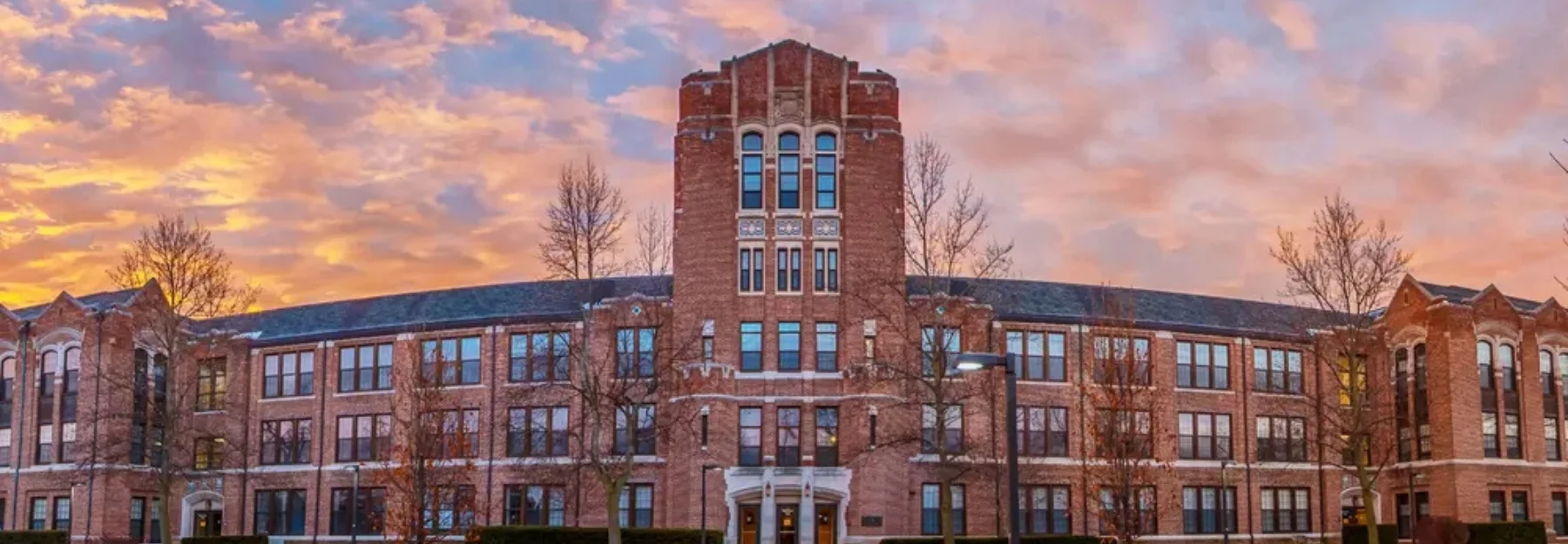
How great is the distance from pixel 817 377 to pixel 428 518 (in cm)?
1501

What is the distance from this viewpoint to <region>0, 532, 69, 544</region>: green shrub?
2539 inches

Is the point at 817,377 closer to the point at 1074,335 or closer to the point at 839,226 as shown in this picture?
the point at 839,226

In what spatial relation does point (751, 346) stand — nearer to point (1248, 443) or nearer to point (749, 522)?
point (749, 522)

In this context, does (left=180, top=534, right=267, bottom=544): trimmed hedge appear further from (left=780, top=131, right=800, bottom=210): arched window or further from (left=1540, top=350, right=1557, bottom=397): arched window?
(left=1540, top=350, right=1557, bottom=397): arched window

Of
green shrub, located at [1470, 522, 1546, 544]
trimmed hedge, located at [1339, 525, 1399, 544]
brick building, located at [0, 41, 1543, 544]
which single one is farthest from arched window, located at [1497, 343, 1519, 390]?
trimmed hedge, located at [1339, 525, 1399, 544]

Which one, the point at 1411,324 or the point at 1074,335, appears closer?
the point at 1074,335

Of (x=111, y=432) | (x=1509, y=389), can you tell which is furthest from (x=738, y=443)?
(x=1509, y=389)

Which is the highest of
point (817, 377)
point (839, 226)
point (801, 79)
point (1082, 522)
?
point (801, 79)

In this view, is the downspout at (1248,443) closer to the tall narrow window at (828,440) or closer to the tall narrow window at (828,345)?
the tall narrow window at (828,440)

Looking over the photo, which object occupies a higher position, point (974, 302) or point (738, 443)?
point (974, 302)

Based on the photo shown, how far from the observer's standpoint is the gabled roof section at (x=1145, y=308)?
214ft

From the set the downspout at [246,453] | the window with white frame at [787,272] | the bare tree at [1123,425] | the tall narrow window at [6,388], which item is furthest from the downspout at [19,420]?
the bare tree at [1123,425]

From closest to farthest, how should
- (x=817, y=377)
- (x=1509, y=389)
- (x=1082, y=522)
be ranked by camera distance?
(x=817, y=377) → (x=1082, y=522) → (x=1509, y=389)

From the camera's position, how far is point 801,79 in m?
61.7
